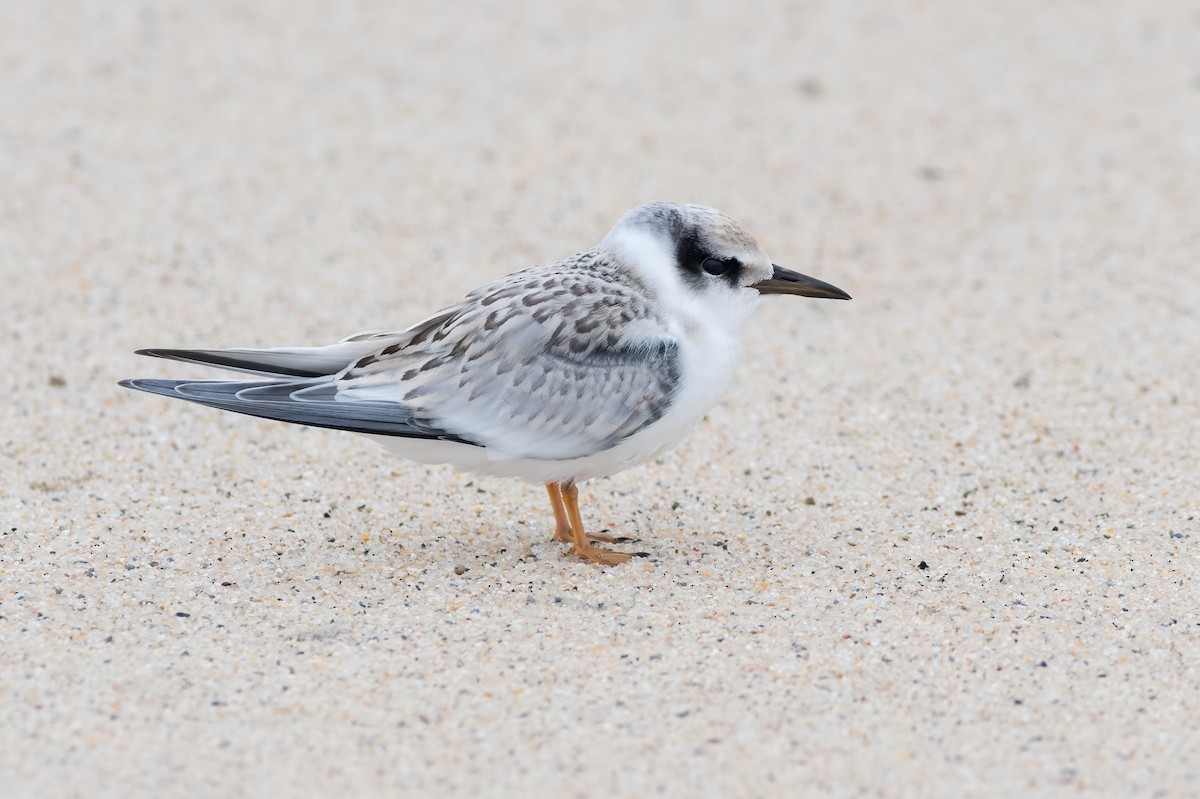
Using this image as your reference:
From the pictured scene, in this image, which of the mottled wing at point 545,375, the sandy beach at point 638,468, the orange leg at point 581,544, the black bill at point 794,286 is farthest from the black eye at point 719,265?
the sandy beach at point 638,468

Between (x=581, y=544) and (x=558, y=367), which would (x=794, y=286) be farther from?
(x=581, y=544)

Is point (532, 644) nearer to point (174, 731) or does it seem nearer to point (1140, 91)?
point (174, 731)

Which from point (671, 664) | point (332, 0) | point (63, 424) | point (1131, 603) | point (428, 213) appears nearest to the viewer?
point (671, 664)

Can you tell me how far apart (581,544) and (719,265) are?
3.27 ft

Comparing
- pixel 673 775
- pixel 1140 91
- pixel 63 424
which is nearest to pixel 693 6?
pixel 1140 91

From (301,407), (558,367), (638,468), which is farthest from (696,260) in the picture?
(301,407)

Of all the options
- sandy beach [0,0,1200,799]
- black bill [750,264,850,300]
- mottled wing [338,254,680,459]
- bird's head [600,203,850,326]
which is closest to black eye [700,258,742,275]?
bird's head [600,203,850,326]

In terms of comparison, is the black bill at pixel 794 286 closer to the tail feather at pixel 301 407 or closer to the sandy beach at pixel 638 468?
the sandy beach at pixel 638 468

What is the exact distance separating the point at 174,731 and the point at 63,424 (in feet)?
7.94

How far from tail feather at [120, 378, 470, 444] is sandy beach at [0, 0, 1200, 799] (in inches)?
18.9

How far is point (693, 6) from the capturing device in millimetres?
10172

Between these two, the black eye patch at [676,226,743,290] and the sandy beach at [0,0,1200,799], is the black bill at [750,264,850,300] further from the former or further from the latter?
the sandy beach at [0,0,1200,799]

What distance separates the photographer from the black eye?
4.57 metres

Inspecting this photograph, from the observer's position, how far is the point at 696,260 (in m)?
4.57
